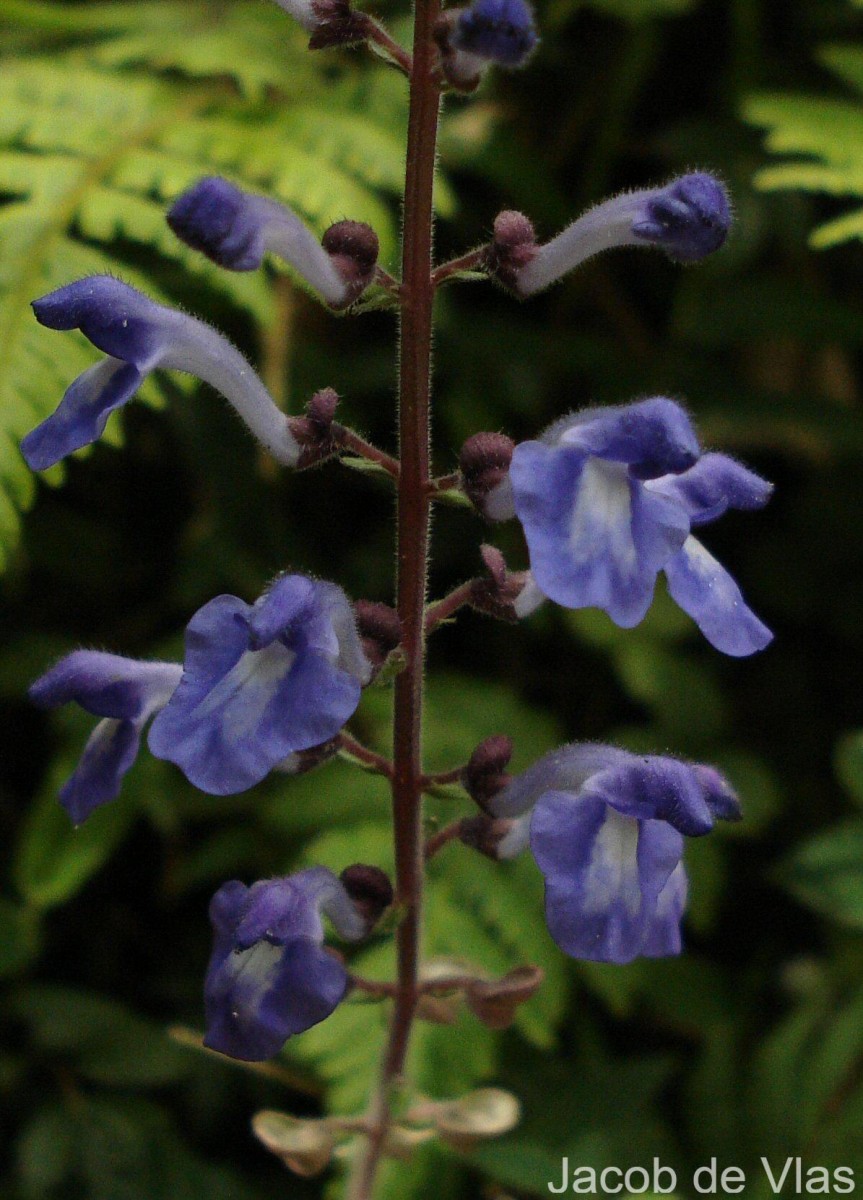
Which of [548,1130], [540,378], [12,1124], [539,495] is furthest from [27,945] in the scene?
[540,378]

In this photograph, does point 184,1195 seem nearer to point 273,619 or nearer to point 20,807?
point 20,807

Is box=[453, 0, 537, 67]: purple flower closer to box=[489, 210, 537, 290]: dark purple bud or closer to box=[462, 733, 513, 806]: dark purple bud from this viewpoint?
box=[489, 210, 537, 290]: dark purple bud

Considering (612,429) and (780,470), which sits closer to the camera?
(612,429)

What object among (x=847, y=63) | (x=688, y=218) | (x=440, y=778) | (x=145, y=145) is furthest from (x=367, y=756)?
(x=847, y=63)

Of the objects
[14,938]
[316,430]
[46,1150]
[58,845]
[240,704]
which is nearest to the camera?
[240,704]

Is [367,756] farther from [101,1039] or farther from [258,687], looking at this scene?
[101,1039]

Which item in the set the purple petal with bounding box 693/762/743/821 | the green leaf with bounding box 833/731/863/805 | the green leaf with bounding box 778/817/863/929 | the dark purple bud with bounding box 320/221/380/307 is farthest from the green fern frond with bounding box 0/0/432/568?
the green leaf with bounding box 778/817/863/929
